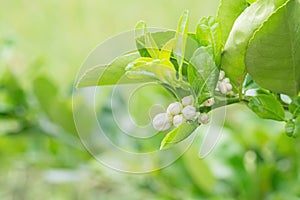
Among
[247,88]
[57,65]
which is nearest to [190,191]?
[247,88]

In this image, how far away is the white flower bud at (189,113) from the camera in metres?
0.21

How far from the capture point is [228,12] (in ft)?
0.74

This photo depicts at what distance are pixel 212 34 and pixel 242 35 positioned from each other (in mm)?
11

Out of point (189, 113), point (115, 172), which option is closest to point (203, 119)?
point (189, 113)

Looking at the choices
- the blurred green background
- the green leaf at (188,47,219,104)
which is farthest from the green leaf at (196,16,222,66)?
the blurred green background

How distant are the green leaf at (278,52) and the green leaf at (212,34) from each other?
11mm

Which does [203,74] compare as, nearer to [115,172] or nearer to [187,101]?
[187,101]

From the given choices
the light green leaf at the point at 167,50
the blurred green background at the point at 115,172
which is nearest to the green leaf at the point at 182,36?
the light green leaf at the point at 167,50

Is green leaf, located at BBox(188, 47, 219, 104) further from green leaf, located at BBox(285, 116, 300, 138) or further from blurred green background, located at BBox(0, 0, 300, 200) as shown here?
blurred green background, located at BBox(0, 0, 300, 200)

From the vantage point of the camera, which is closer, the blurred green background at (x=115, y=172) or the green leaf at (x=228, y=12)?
the green leaf at (x=228, y=12)

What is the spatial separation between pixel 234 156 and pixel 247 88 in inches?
13.8

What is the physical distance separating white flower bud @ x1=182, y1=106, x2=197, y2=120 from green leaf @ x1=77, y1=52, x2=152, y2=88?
2cm

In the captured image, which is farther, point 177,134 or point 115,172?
point 115,172

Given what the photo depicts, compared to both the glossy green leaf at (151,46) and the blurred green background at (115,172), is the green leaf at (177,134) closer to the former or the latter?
the glossy green leaf at (151,46)
